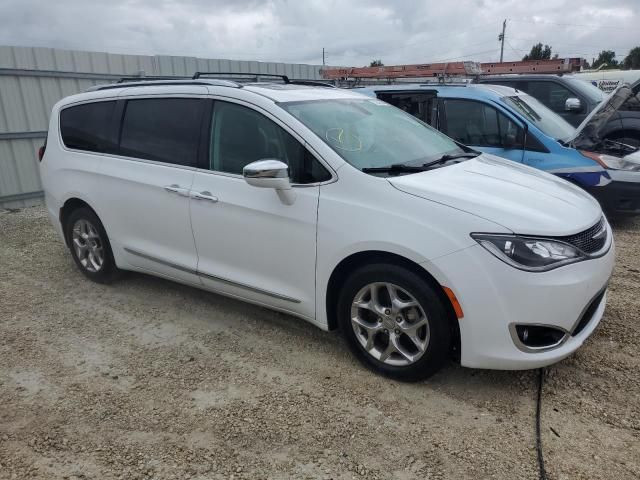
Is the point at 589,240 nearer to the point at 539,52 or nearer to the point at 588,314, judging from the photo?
the point at 588,314

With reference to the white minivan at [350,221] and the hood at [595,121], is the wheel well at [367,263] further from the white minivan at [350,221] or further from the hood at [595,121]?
the hood at [595,121]

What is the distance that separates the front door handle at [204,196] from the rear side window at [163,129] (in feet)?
0.83

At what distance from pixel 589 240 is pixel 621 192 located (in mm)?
3734

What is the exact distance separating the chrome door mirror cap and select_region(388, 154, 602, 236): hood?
2.11ft

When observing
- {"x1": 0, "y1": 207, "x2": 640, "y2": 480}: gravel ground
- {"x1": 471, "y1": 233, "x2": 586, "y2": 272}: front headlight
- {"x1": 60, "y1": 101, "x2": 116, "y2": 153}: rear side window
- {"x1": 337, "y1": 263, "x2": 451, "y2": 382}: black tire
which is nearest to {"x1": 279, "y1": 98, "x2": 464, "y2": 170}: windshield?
{"x1": 337, "y1": 263, "x2": 451, "y2": 382}: black tire

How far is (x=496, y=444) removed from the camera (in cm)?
268

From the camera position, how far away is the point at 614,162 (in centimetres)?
625

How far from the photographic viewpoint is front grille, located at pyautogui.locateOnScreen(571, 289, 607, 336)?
9.75ft

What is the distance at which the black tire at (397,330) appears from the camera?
2932 mm

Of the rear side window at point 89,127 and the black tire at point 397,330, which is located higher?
the rear side window at point 89,127

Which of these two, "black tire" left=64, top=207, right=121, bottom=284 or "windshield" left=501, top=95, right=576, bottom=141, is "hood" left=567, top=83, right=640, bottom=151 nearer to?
"windshield" left=501, top=95, right=576, bottom=141

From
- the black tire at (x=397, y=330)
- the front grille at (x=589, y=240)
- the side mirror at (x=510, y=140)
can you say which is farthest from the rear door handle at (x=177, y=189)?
the side mirror at (x=510, y=140)

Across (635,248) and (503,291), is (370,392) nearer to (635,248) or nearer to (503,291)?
(503,291)

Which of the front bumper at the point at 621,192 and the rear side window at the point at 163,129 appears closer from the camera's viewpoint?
the rear side window at the point at 163,129
